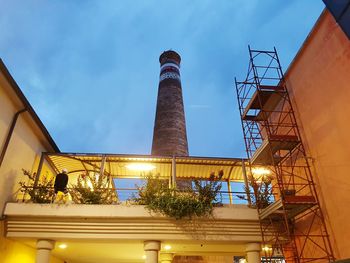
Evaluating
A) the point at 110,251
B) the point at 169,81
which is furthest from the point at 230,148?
the point at 110,251

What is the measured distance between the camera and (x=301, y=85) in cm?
887

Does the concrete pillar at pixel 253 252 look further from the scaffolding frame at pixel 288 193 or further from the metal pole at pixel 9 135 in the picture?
the metal pole at pixel 9 135

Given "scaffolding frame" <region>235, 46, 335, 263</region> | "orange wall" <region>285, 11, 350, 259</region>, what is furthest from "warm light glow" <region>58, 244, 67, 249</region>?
"orange wall" <region>285, 11, 350, 259</region>

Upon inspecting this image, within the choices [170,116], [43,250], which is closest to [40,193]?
[43,250]

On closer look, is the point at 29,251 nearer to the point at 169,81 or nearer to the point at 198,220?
the point at 198,220

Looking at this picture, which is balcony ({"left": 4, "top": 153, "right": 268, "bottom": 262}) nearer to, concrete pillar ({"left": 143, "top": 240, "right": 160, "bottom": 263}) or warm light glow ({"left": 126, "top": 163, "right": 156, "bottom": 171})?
concrete pillar ({"left": 143, "top": 240, "right": 160, "bottom": 263})

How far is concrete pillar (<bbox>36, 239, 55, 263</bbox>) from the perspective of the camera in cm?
809

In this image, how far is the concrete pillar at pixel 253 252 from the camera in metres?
8.62

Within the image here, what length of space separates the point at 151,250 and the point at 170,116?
11.2 metres

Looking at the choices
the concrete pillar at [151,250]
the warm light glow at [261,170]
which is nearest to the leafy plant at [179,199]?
the concrete pillar at [151,250]

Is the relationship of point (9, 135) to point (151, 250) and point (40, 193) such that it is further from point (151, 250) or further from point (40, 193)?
point (151, 250)

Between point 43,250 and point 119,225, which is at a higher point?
point 119,225

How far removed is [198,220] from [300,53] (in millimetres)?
6183

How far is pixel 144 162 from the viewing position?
38.2 ft
